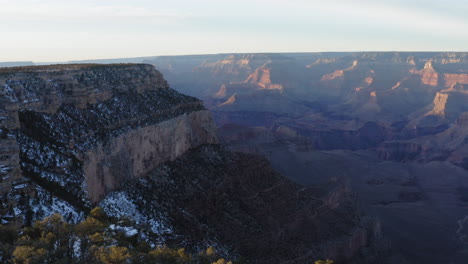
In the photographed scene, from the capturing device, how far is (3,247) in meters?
22.7

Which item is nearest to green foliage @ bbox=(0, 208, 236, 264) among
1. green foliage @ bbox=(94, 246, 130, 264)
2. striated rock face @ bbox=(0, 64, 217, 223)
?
green foliage @ bbox=(94, 246, 130, 264)

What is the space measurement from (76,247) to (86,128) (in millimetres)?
20640

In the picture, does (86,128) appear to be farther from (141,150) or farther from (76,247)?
(76,247)

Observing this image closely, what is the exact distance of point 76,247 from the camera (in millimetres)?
25125

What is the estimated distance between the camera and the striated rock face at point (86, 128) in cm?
3644

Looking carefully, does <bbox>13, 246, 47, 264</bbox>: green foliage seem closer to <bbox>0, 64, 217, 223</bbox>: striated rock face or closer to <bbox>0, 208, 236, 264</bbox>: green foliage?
<bbox>0, 208, 236, 264</bbox>: green foliage

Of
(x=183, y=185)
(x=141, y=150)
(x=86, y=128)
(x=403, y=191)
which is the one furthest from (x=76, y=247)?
(x=403, y=191)

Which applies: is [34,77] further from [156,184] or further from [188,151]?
[188,151]

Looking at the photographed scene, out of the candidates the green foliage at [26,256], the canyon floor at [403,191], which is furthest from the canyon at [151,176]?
the canyon floor at [403,191]

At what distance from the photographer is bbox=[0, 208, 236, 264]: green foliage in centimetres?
2216

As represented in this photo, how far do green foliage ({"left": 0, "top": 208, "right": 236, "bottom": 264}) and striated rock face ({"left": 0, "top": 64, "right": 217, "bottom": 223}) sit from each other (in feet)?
20.5

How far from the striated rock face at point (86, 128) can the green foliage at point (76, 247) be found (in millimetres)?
6260

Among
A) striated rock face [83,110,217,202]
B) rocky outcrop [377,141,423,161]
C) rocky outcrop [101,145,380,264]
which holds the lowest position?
rocky outcrop [377,141,423,161]

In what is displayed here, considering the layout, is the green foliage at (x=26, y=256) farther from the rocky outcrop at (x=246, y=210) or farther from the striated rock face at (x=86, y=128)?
the rocky outcrop at (x=246, y=210)
